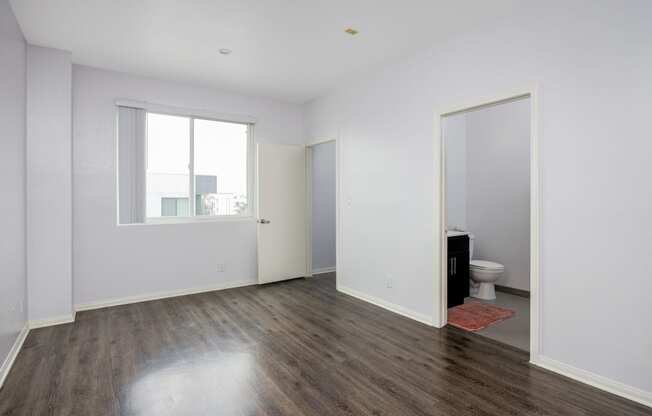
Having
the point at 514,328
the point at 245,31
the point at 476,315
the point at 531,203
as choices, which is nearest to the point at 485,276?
the point at 476,315

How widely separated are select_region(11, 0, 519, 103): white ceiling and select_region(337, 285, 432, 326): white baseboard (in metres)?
2.61

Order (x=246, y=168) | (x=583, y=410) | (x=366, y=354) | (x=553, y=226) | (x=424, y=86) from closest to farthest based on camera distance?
(x=583, y=410) < (x=553, y=226) < (x=366, y=354) < (x=424, y=86) < (x=246, y=168)

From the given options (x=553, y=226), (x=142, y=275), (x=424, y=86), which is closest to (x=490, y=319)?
(x=553, y=226)

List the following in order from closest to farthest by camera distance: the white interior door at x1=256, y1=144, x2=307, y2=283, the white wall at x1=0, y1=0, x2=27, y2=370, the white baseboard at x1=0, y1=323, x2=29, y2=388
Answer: the white baseboard at x1=0, y1=323, x2=29, y2=388 → the white wall at x1=0, y1=0, x2=27, y2=370 → the white interior door at x1=256, y1=144, x2=307, y2=283

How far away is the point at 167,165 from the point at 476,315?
3.96 metres

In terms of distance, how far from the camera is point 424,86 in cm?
328

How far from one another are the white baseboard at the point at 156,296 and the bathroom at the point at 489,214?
9.11ft

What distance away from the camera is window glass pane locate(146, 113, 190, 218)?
4.13 meters

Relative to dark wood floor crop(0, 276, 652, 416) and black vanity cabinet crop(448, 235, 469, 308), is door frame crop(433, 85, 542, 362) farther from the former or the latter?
black vanity cabinet crop(448, 235, 469, 308)

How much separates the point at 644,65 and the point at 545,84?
0.52 meters

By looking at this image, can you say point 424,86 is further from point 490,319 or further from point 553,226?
point 490,319

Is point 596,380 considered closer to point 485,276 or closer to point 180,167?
point 485,276

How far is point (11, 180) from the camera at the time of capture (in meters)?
2.61

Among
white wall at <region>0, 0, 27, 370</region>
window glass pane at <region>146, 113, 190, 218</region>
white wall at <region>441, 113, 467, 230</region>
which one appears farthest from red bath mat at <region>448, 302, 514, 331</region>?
white wall at <region>0, 0, 27, 370</region>
